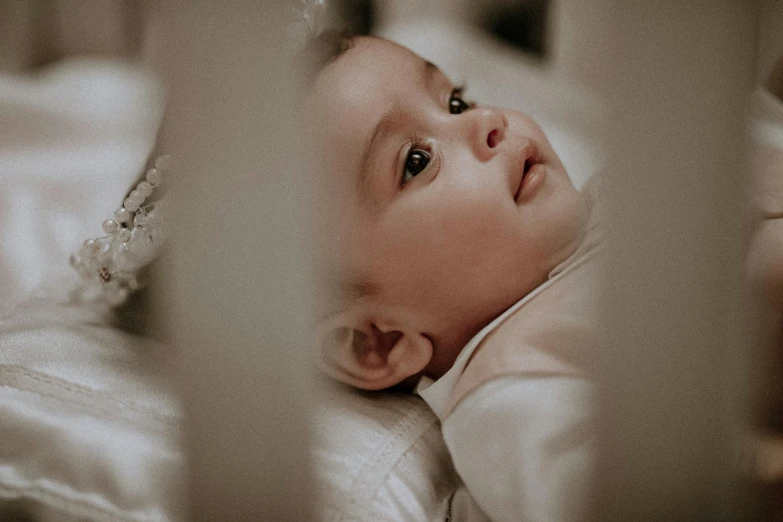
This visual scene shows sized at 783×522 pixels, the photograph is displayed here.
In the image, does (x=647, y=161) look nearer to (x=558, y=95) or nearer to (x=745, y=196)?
(x=745, y=196)

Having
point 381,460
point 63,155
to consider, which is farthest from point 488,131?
point 63,155

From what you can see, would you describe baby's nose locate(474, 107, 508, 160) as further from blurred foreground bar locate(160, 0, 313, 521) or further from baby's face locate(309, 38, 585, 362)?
blurred foreground bar locate(160, 0, 313, 521)

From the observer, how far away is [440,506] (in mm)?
457

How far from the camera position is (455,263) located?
508 mm

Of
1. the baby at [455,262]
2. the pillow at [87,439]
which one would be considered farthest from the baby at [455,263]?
the pillow at [87,439]

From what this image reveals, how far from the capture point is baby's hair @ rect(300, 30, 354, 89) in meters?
0.54

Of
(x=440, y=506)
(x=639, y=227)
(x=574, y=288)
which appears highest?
(x=639, y=227)

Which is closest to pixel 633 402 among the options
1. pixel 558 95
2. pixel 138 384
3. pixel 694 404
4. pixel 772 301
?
pixel 694 404

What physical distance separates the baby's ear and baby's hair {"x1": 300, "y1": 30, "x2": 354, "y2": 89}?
0.22 metres

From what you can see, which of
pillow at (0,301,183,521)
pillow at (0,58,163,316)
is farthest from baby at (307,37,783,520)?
pillow at (0,58,163,316)

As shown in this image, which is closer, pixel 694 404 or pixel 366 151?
pixel 694 404

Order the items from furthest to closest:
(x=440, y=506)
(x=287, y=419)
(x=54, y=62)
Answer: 1. (x=54, y=62)
2. (x=440, y=506)
3. (x=287, y=419)

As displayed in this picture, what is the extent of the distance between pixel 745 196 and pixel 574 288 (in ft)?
0.58

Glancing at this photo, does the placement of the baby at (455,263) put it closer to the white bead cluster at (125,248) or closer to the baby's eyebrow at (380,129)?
the baby's eyebrow at (380,129)
